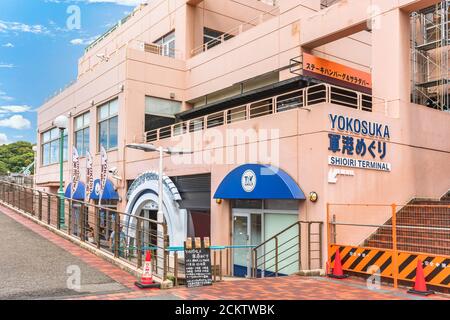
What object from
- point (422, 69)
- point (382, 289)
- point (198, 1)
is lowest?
point (382, 289)

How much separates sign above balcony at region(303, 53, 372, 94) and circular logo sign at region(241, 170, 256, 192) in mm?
5093

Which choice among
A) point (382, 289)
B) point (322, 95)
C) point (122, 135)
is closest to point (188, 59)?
point (122, 135)

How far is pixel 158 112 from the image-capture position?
23.9 metres

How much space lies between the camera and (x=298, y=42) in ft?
61.5

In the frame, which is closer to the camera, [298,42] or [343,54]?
[298,42]

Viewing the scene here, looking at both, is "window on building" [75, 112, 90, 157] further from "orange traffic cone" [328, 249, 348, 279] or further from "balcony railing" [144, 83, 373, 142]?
"orange traffic cone" [328, 249, 348, 279]

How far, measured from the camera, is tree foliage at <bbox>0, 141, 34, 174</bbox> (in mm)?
75500

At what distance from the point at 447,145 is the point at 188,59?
13734 mm

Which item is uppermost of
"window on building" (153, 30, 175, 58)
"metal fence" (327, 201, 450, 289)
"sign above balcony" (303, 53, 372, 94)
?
"window on building" (153, 30, 175, 58)

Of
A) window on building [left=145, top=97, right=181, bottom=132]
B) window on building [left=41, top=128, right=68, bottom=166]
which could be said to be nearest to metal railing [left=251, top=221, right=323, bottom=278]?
window on building [left=145, top=97, right=181, bottom=132]

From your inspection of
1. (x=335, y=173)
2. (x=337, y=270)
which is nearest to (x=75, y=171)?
(x=335, y=173)

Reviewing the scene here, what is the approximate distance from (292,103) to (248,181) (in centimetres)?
523
